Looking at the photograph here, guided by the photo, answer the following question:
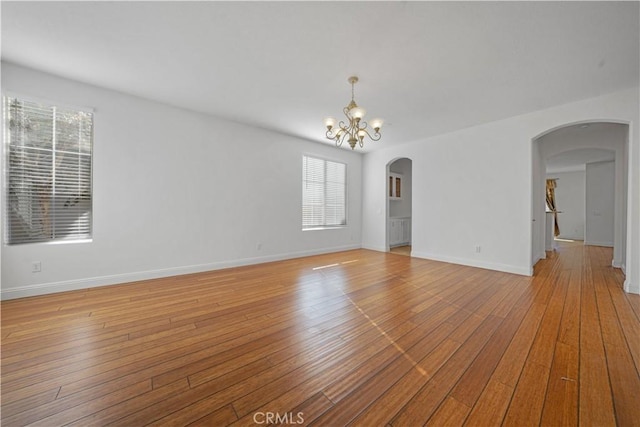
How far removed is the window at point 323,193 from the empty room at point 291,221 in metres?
0.34

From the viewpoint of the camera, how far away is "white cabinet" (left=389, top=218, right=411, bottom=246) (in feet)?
23.2

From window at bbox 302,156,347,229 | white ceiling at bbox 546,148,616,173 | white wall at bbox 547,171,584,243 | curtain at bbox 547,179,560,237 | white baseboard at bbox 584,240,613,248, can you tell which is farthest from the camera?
curtain at bbox 547,179,560,237

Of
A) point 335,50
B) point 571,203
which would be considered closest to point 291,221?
point 335,50

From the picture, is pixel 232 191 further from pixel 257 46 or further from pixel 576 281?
pixel 576 281

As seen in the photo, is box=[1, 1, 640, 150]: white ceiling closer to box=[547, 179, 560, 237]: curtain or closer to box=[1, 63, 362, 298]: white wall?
box=[1, 63, 362, 298]: white wall

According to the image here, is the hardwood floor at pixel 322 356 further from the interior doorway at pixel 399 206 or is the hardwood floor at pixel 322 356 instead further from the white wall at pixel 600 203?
the white wall at pixel 600 203

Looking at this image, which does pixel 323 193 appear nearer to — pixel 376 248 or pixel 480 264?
pixel 376 248

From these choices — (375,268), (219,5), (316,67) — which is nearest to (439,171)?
(375,268)

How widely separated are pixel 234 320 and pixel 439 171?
494cm

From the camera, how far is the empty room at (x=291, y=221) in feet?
4.87

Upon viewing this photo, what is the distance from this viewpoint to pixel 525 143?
13.3 feet

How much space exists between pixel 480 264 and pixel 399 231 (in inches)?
114

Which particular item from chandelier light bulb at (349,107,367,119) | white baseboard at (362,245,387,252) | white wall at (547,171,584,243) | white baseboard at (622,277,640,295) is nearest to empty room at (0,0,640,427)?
white baseboard at (622,277,640,295)

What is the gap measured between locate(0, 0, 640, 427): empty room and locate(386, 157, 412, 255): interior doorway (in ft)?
5.18
